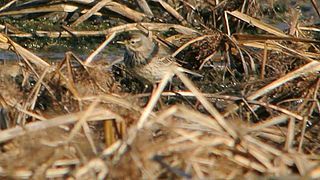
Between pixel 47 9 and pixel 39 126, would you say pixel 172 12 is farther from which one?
pixel 39 126

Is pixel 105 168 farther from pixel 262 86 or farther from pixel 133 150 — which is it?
pixel 262 86

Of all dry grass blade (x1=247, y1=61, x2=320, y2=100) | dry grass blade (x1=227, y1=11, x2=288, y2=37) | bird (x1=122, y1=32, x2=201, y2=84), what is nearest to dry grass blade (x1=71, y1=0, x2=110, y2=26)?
bird (x1=122, y1=32, x2=201, y2=84)

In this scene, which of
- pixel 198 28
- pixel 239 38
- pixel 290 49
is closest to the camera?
pixel 290 49

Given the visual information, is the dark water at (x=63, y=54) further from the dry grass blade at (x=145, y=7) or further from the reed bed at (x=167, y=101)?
the dry grass blade at (x=145, y=7)

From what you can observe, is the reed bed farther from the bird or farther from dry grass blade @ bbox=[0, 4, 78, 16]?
the bird

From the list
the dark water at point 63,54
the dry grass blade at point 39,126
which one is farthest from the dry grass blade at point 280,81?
the dark water at point 63,54

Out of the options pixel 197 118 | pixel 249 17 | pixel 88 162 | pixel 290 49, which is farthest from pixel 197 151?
pixel 249 17
